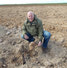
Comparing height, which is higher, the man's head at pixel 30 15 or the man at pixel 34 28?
the man's head at pixel 30 15

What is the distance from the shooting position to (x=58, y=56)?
3.08 meters

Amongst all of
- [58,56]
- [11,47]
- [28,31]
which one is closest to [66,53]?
[58,56]

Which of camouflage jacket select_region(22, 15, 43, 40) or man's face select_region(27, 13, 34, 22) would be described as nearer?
man's face select_region(27, 13, 34, 22)

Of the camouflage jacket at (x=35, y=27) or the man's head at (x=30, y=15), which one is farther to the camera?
the camouflage jacket at (x=35, y=27)

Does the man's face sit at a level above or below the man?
above

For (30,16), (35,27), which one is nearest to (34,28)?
(35,27)

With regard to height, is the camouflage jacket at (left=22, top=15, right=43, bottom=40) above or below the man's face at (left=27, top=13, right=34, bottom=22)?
below

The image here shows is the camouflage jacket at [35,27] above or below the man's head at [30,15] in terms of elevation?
below

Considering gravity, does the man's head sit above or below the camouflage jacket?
above

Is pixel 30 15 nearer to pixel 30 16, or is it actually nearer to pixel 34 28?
pixel 30 16

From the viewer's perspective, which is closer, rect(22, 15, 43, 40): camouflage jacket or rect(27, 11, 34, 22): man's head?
rect(27, 11, 34, 22): man's head

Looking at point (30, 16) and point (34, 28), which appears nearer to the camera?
point (30, 16)

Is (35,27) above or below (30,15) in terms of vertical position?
below

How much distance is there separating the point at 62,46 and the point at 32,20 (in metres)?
1.18
